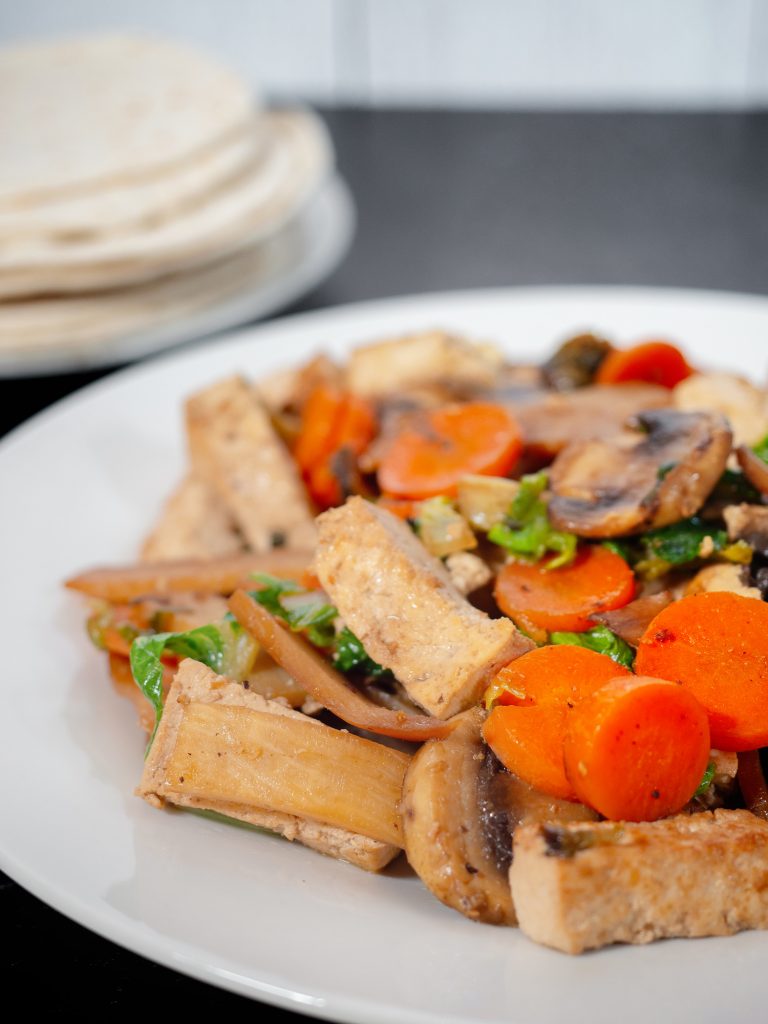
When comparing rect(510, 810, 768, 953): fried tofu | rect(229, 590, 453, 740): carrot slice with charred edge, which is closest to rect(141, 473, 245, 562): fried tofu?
rect(229, 590, 453, 740): carrot slice with charred edge

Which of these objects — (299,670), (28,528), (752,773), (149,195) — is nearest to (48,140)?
(149,195)

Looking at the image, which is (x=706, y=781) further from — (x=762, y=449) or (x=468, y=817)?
(x=762, y=449)

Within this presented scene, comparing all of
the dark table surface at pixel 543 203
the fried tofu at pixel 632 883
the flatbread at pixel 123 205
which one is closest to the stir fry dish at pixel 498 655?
the fried tofu at pixel 632 883

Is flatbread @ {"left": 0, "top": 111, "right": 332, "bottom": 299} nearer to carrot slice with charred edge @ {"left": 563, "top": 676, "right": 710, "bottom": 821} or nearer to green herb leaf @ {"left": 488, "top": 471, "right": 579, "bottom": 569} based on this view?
green herb leaf @ {"left": 488, "top": 471, "right": 579, "bottom": 569}

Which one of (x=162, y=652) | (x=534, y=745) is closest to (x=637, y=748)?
(x=534, y=745)

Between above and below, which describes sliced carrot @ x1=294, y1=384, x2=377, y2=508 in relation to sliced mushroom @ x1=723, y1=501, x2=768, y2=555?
below

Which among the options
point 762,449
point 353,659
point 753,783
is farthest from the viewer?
point 762,449

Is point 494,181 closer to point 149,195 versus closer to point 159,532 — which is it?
point 149,195
